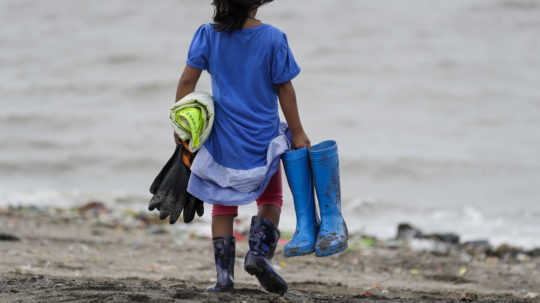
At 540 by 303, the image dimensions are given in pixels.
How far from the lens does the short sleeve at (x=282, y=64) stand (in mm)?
3062

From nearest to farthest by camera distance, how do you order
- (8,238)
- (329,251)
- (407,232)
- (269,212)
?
(329,251), (269,212), (8,238), (407,232)

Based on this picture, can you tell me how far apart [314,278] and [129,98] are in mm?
9516

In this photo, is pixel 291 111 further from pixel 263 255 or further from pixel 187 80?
pixel 263 255

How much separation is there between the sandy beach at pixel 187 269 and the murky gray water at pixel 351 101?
1.36m

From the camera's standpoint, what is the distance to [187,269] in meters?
5.05

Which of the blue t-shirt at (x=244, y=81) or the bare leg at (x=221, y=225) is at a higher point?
the blue t-shirt at (x=244, y=81)

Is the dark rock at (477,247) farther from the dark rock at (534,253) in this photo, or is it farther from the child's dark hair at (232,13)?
the child's dark hair at (232,13)

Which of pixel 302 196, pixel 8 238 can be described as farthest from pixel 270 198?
pixel 8 238

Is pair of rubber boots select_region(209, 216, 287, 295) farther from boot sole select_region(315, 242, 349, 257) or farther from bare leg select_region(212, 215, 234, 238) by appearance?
boot sole select_region(315, 242, 349, 257)

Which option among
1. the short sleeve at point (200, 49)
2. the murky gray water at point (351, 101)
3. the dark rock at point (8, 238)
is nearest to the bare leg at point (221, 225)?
the short sleeve at point (200, 49)

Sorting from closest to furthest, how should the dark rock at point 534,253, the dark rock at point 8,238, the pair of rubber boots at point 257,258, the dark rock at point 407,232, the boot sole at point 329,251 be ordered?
the boot sole at point 329,251 → the pair of rubber boots at point 257,258 → the dark rock at point 8,238 → the dark rock at point 534,253 → the dark rock at point 407,232

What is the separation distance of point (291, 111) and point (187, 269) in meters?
2.28

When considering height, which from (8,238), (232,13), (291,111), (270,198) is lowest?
(8,238)

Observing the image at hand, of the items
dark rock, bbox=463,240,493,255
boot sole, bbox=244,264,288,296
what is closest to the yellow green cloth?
boot sole, bbox=244,264,288,296
